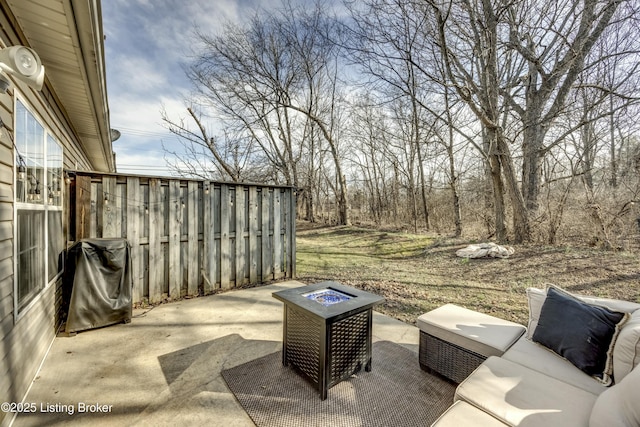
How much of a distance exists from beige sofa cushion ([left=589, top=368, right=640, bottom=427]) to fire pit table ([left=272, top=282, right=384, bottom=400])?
1.33 metres

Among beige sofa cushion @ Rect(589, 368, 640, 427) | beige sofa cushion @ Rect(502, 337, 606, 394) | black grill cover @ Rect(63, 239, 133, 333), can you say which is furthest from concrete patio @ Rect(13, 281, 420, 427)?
beige sofa cushion @ Rect(589, 368, 640, 427)

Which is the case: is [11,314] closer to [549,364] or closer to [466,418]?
[466,418]

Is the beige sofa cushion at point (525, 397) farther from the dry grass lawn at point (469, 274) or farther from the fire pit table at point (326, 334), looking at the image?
the dry grass lawn at point (469, 274)

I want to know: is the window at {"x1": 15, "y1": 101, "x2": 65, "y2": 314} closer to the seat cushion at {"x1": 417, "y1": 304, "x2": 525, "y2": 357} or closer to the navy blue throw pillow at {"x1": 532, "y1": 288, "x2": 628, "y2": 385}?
the seat cushion at {"x1": 417, "y1": 304, "x2": 525, "y2": 357}

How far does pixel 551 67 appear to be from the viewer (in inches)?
263

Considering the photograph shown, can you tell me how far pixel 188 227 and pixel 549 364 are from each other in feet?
14.3

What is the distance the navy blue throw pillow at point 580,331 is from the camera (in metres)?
1.64

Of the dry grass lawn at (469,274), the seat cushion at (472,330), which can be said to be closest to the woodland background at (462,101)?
the dry grass lawn at (469,274)

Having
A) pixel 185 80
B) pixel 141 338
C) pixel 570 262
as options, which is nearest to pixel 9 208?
pixel 141 338

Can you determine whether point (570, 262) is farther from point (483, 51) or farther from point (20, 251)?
point (20, 251)

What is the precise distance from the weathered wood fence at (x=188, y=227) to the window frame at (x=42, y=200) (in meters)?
0.33

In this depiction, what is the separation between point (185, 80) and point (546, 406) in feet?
46.4

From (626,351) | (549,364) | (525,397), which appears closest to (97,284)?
(525,397)

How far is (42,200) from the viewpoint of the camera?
2533mm
